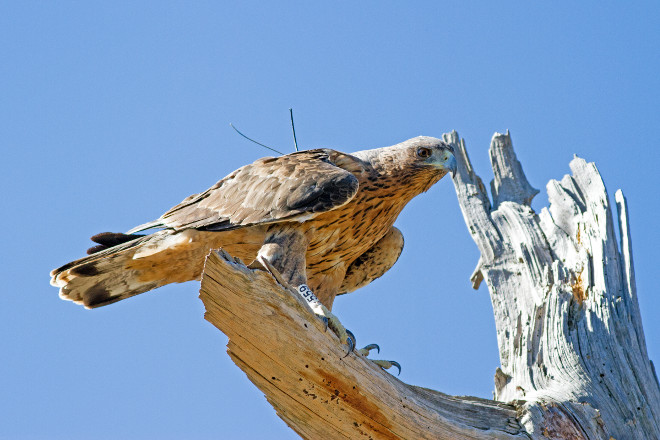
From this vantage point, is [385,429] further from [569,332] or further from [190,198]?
[190,198]

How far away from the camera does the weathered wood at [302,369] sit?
3.96 meters

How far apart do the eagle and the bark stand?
875mm

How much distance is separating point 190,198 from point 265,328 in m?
2.35

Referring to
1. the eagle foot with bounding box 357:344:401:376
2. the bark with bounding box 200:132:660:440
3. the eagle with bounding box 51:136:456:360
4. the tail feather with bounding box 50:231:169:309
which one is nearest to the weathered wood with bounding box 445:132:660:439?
the bark with bounding box 200:132:660:440

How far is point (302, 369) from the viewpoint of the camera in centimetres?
412

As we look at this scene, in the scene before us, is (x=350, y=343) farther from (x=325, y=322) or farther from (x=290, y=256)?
(x=290, y=256)

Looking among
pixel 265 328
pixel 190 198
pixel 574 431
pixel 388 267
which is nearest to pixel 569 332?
pixel 574 431

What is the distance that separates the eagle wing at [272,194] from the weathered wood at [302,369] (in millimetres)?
1333

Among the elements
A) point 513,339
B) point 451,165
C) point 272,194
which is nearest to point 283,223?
point 272,194

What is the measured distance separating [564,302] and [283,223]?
2.25 meters

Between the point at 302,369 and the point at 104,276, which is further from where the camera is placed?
the point at 104,276

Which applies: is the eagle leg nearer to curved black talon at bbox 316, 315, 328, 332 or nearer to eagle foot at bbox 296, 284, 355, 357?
eagle foot at bbox 296, 284, 355, 357

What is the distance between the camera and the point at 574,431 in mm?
4918

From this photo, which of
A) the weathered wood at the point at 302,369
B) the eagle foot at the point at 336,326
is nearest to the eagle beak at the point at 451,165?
the eagle foot at the point at 336,326
